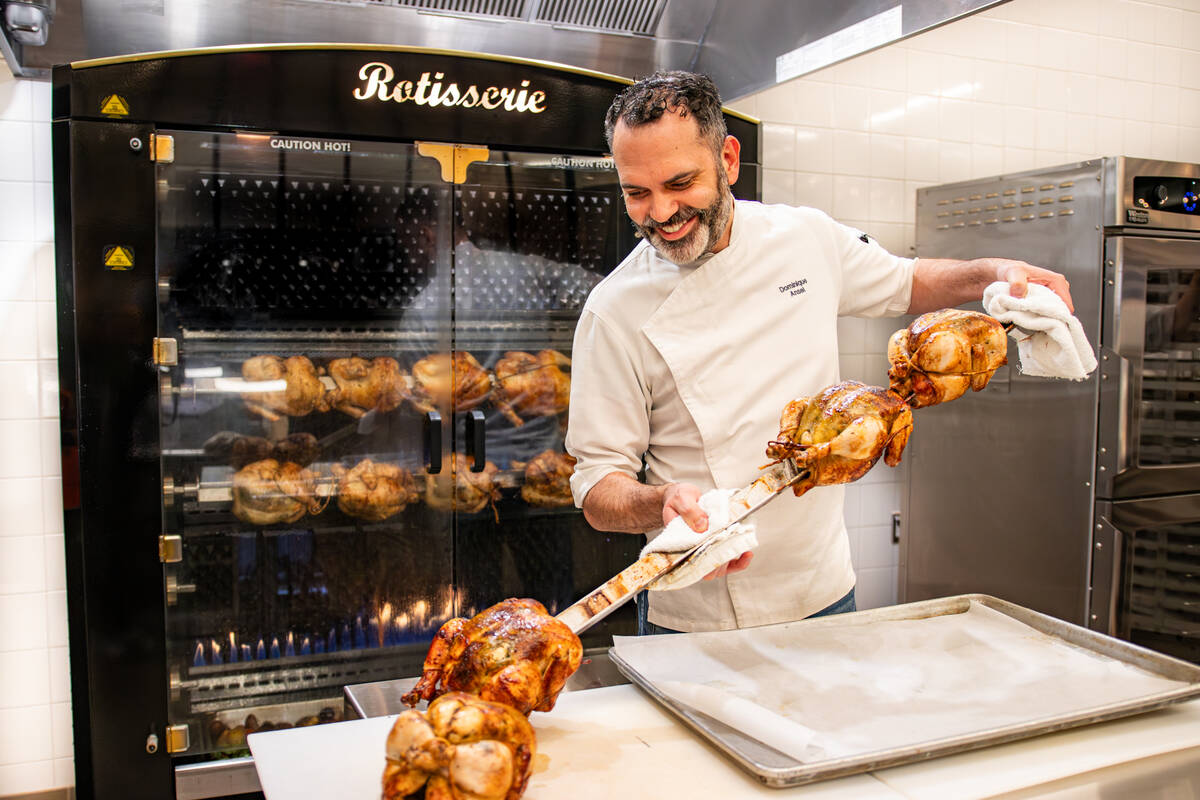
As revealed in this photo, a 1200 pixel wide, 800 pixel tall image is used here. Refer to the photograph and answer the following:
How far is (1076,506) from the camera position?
306cm

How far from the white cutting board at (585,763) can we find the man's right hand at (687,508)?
0.86ft

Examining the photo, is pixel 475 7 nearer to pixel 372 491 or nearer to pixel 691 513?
pixel 372 491

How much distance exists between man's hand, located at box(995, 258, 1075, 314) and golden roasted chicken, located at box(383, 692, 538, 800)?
109 cm

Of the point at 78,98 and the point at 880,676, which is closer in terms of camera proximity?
the point at 880,676

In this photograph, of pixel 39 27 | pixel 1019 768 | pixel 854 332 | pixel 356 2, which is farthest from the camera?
pixel 854 332

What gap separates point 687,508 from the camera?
130 cm

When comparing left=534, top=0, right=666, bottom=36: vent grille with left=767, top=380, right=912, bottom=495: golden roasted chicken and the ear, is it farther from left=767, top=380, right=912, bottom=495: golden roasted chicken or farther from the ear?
left=767, top=380, right=912, bottom=495: golden roasted chicken

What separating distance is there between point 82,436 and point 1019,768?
2.21 meters

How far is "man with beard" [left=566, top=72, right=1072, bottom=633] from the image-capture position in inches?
72.8

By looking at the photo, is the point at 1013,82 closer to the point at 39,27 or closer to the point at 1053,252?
the point at 1053,252

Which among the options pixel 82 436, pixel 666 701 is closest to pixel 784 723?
pixel 666 701

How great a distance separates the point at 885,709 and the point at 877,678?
100 millimetres

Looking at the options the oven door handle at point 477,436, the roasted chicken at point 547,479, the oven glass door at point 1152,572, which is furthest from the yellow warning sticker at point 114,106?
the oven glass door at point 1152,572

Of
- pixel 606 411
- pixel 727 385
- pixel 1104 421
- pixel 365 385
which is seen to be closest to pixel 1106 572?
pixel 1104 421
